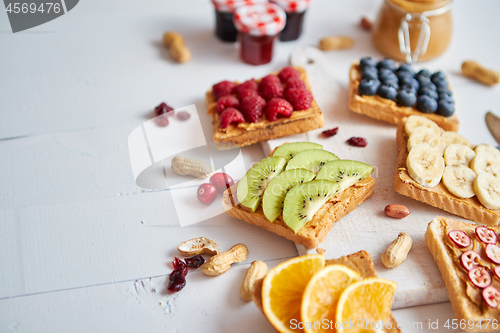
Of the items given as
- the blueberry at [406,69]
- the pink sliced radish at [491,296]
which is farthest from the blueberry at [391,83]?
the pink sliced radish at [491,296]

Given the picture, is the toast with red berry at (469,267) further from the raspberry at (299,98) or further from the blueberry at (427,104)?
the raspberry at (299,98)


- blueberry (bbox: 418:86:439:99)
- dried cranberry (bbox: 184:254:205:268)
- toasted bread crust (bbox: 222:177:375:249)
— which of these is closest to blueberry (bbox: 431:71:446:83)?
blueberry (bbox: 418:86:439:99)

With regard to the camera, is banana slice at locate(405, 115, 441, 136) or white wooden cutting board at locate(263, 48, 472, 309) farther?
banana slice at locate(405, 115, 441, 136)

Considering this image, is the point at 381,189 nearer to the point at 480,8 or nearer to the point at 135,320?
the point at 135,320

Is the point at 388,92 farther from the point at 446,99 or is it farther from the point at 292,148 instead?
the point at 292,148

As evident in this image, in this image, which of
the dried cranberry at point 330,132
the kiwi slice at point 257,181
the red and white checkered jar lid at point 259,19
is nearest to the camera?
the kiwi slice at point 257,181

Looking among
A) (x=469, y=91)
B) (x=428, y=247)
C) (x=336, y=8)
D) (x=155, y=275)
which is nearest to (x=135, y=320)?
(x=155, y=275)

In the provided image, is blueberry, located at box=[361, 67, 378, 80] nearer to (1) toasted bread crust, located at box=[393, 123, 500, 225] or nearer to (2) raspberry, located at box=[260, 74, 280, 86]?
(2) raspberry, located at box=[260, 74, 280, 86]
